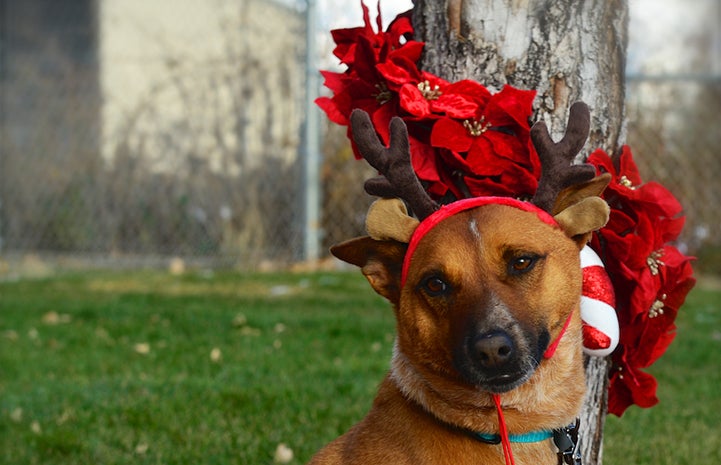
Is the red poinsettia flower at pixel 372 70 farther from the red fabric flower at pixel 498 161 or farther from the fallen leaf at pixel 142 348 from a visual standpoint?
the fallen leaf at pixel 142 348

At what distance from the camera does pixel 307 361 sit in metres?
5.60

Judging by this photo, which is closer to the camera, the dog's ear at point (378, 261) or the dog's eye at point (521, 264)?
the dog's eye at point (521, 264)

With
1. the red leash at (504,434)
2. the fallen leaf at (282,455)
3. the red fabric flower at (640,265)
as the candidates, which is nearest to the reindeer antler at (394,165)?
the red leash at (504,434)

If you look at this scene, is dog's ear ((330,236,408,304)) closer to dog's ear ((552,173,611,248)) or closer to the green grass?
dog's ear ((552,173,611,248))

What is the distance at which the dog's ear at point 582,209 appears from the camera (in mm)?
2287

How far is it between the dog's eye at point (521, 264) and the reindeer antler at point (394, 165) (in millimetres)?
279

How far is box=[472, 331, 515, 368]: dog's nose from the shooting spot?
6.82 feet

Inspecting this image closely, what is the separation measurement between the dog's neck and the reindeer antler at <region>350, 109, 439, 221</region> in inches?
17.6

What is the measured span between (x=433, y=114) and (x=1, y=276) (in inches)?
362

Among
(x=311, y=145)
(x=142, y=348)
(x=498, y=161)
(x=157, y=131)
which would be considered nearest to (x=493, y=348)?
(x=498, y=161)

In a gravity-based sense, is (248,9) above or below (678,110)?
above

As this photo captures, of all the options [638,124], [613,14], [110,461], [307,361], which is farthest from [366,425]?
[638,124]

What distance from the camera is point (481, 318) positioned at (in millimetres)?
2123

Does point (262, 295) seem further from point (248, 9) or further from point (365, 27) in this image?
point (365, 27)
